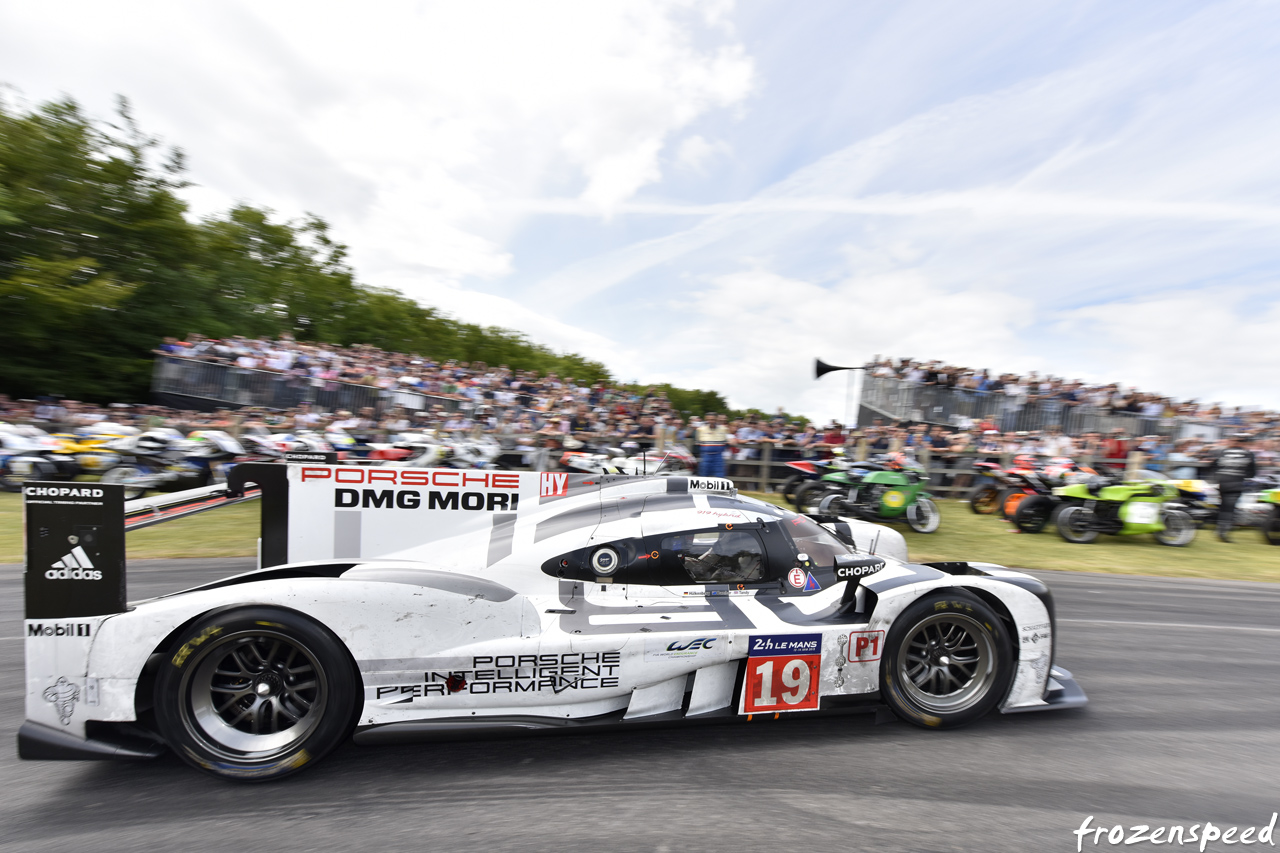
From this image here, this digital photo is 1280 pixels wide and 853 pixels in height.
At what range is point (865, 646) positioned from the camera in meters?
3.23

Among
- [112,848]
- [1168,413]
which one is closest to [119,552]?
[112,848]

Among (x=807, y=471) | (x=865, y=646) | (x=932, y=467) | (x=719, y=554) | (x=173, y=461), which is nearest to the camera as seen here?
(x=865, y=646)

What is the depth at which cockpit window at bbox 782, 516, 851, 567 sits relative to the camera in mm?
3691

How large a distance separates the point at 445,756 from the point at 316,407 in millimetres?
13610

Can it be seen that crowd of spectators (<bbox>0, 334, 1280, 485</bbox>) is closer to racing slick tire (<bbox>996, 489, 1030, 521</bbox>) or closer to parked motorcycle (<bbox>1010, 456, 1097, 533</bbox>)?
racing slick tire (<bbox>996, 489, 1030, 521</bbox>)

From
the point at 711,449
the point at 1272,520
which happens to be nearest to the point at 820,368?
the point at 711,449

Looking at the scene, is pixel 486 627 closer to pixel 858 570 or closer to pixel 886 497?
pixel 858 570

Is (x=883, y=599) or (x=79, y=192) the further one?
(x=79, y=192)

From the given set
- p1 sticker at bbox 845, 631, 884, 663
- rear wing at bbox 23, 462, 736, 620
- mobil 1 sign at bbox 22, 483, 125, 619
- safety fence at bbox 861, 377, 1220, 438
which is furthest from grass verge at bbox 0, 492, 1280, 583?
p1 sticker at bbox 845, 631, 884, 663

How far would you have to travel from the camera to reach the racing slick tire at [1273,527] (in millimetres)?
10688

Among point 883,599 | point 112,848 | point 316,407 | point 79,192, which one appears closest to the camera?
point 112,848

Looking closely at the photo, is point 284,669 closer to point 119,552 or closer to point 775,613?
point 119,552

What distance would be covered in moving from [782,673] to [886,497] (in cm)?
723

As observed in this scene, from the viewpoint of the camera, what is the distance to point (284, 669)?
9.39 feet
